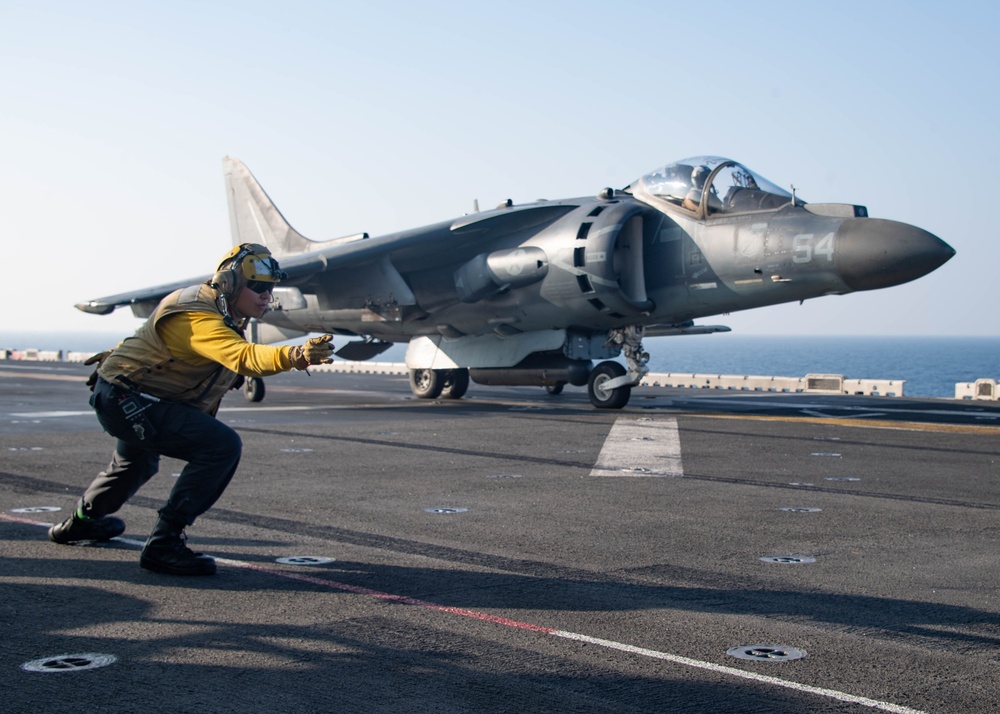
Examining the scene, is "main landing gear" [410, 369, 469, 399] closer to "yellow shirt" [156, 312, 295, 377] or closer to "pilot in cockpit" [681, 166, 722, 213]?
"pilot in cockpit" [681, 166, 722, 213]

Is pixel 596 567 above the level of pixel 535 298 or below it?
below

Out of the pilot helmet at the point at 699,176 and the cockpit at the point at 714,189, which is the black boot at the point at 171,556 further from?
the pilot helmet at the point at 699,176

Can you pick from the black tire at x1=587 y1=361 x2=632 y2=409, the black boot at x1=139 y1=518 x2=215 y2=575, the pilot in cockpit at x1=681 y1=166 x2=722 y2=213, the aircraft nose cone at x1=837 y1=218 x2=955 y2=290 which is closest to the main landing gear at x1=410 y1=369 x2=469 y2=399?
the black tire at x1=587 y1=361 x2=632 y2=409

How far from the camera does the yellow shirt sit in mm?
5074

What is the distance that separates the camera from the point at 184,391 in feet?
19.3

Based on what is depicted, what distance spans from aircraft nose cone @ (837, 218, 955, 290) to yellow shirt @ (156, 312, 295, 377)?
11.9 metres

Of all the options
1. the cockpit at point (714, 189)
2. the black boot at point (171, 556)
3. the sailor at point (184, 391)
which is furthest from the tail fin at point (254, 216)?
the black boot at point (171, 556)

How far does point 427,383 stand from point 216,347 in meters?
17.4

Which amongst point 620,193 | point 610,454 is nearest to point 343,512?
point 610,454

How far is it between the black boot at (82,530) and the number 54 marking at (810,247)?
12.3m

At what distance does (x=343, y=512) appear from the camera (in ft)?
25.5

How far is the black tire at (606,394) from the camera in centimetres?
1902

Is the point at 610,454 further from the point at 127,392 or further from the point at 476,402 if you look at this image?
the point at 476,402

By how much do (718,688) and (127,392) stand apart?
12.2ft
